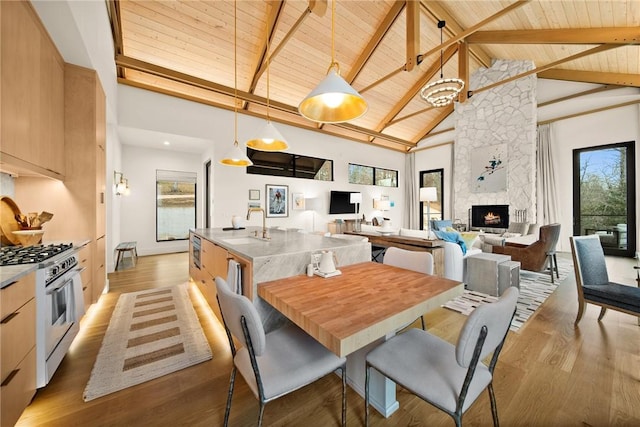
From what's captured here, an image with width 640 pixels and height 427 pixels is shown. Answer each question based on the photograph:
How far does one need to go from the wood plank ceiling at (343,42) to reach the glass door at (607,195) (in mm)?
1512

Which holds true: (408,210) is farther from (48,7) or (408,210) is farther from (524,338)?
(48,7)

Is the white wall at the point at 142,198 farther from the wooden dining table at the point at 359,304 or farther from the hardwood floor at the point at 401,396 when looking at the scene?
the wooden dining table at the point at 359,304

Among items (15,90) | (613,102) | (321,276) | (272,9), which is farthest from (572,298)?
(272,9)

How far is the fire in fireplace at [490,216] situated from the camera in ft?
21.0

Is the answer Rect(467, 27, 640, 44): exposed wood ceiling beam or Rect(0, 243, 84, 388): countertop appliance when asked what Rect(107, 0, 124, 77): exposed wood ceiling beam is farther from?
Rect(467, 27, 640, 44): exposed wood ceiling beam

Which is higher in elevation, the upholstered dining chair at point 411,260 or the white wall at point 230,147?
the white wall at point 230,147

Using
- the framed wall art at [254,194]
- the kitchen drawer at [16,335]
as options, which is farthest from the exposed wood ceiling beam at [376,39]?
the kitchen drawer at [16,335]

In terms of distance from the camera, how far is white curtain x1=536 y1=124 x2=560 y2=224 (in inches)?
238

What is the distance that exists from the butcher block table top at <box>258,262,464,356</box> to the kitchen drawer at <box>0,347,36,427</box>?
124cm

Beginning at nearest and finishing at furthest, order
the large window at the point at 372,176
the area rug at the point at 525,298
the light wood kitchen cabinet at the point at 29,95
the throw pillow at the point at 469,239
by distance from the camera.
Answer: the light wood kitchen cabinet at the point at 29,95
the area rug at the point at 525,298
the throw pillow at the point at 469,239
the large window at the point at 372,176

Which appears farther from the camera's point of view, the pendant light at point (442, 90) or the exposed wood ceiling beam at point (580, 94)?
the exposed wood ceiling beam at point (580, 94)

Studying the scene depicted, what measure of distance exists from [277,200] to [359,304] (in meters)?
5.27

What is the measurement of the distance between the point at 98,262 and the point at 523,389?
4236 mm

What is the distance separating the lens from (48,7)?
1.89 m
